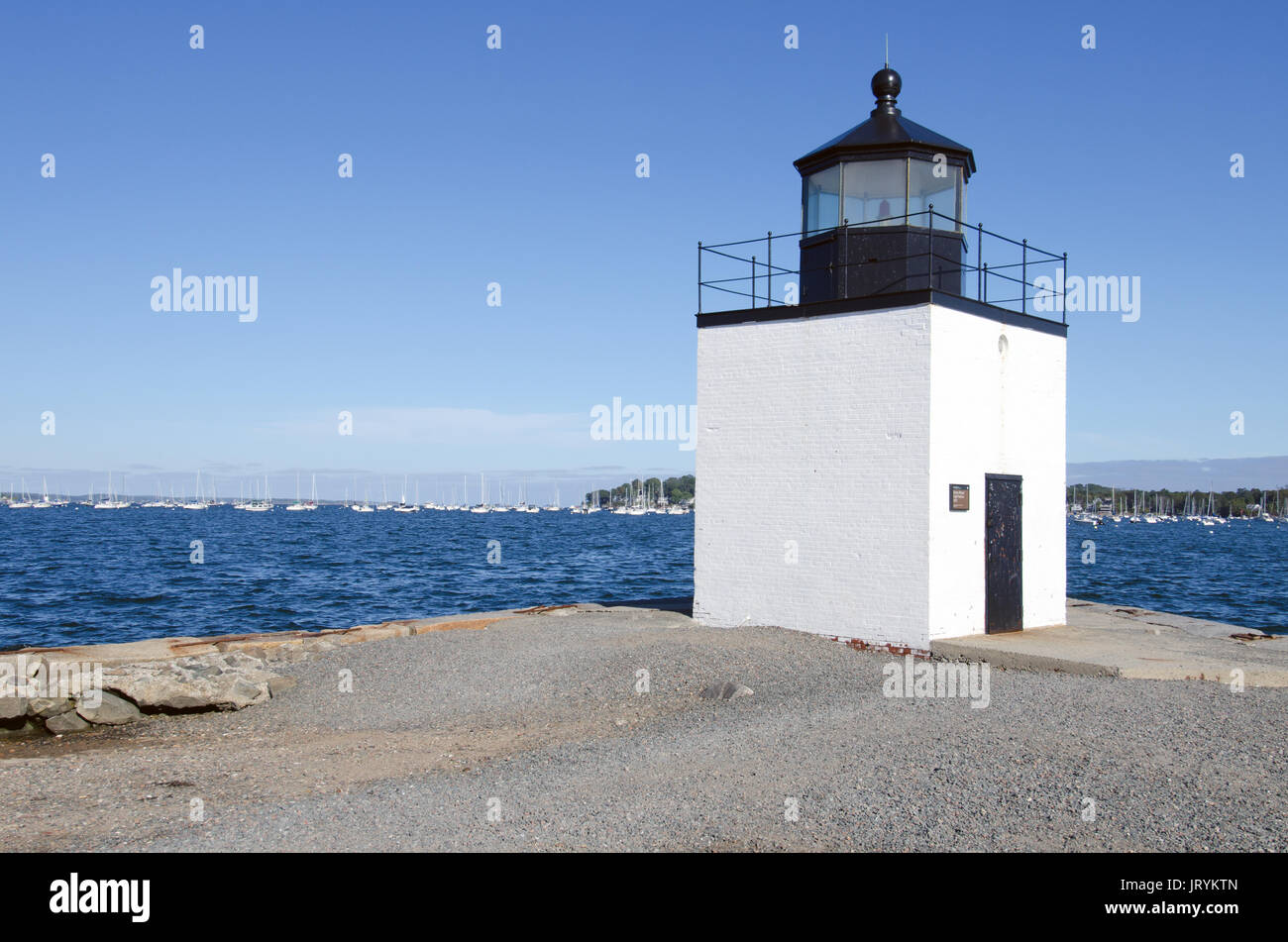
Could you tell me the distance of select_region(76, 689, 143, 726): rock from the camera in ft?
37.1

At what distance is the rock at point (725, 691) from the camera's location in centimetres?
1105

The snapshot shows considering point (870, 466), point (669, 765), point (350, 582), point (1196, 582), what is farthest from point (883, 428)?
point (1196, 582)

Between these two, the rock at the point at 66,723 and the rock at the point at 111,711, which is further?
the rock at the point at 111,711

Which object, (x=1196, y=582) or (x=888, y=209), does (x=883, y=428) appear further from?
(x=1196, y=582)

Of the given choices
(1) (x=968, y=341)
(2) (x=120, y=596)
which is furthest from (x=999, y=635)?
(2) (x=120, y=596)

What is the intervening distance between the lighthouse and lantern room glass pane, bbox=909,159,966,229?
0.03 metres

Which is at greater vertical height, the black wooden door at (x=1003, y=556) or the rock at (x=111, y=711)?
the black wooden door at (x=1003, y=556)

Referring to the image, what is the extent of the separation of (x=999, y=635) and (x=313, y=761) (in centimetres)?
929

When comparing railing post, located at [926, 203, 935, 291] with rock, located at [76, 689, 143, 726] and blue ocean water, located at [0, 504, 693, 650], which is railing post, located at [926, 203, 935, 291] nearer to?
rock, located at [76, 689, 143, 726]

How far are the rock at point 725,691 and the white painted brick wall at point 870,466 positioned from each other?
3.01m

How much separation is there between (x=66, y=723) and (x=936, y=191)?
13.5m

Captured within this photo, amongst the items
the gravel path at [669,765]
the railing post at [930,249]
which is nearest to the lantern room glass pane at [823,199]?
the railing post at [930,249]

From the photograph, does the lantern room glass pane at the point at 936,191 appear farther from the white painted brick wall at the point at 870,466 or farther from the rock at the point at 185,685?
the rock at the point at 185,685
